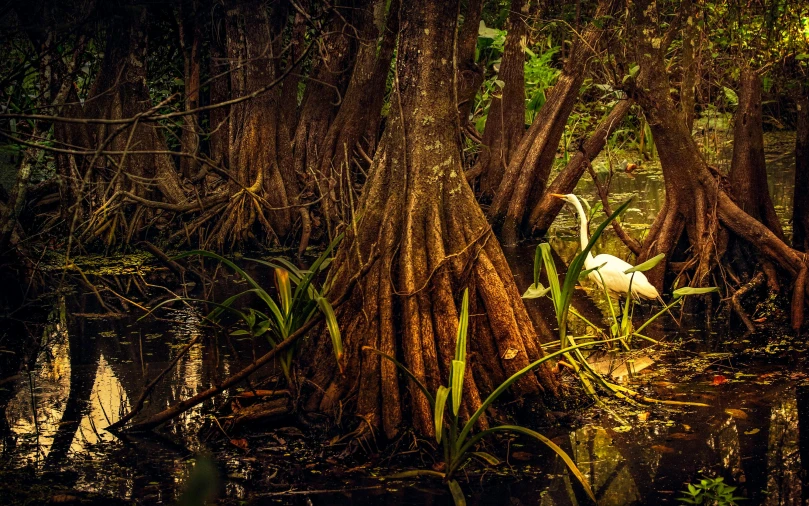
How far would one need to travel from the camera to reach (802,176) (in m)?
7.02

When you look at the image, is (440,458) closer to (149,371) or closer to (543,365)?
(543,365)

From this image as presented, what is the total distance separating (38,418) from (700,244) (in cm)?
482

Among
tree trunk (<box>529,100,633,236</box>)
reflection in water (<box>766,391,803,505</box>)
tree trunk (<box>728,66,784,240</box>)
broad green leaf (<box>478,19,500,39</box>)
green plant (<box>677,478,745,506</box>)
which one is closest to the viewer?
green plant (<box>677,478,745,506</box>)

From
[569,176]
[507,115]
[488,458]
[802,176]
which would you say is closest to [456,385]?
[488,458]

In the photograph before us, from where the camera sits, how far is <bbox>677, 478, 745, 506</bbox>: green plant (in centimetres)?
383

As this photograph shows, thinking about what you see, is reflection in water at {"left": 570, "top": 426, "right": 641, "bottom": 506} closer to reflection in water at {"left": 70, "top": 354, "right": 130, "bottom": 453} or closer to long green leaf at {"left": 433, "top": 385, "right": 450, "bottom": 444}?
long green leaf at {"left": 433, "top": 385, "right": 450, "bottom": 444}

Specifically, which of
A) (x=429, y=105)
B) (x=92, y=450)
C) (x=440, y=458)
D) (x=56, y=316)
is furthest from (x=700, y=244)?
(x=56, y=316)

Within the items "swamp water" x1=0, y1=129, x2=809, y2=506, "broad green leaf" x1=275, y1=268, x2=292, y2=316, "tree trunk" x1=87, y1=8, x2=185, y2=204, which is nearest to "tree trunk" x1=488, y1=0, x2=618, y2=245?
"tree trunk" x1=87, y1=8, x2=185, y2=204

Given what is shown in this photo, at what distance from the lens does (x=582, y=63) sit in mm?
9812

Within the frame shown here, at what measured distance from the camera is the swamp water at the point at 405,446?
414 cm

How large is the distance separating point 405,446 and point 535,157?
6179mm

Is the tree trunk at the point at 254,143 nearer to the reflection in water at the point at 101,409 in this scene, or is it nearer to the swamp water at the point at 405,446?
the swamp water at the point at 405,446

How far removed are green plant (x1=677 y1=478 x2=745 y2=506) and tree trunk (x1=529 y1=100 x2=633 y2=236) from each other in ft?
17.8

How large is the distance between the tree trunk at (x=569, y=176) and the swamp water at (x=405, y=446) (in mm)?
3668
